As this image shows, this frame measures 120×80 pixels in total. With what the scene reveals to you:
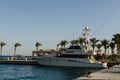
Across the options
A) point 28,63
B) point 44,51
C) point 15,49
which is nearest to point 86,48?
point 28,63

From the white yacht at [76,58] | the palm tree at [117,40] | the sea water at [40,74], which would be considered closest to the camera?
the sea water at [40,74]

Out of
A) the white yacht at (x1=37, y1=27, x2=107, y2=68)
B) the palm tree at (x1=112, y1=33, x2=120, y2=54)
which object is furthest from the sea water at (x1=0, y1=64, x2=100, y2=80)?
the palm tree at (x1=112, y1=33, x2=120, y2=54)

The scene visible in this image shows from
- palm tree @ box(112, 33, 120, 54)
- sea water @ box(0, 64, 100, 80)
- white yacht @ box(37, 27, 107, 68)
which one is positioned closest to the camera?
sea water @ box(0, 64, 100, 80)

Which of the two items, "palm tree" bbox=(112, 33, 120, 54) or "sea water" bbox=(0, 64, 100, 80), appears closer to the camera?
"sea water" bbox=(0, 64, 100, 80)

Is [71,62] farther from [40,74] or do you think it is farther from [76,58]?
[40,74]

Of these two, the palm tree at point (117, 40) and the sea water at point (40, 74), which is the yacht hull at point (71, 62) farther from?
the palm tree at point (117, 40)

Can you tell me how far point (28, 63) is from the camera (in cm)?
10838

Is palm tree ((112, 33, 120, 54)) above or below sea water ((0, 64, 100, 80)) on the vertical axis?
above

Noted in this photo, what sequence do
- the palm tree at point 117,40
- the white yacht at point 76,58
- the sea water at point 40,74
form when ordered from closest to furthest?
the sea water at point 40,74
the white yacht at point 76,58
the palm tree at point 117,40

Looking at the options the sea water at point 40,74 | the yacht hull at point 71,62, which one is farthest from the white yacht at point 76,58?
the sea water at point 40,74

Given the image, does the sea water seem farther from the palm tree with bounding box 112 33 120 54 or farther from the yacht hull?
the palm tree with bounding box 112 33 120 54

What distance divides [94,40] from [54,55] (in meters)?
54.1

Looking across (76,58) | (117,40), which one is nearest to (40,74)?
(76,58)

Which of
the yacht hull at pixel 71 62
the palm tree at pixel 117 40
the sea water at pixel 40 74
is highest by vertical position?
the palm tree at pixel 117 40
